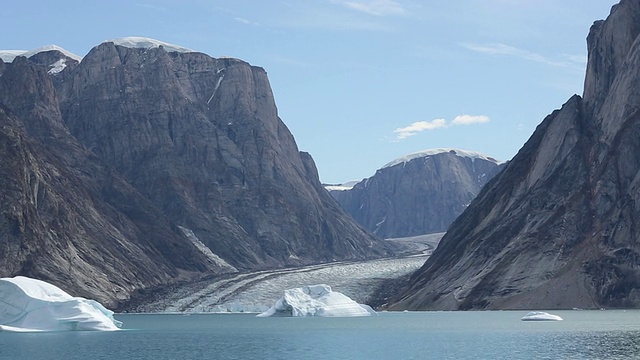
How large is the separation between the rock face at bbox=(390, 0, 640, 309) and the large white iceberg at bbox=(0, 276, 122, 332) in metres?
64.5

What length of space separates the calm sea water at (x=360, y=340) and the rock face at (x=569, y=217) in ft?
51.6

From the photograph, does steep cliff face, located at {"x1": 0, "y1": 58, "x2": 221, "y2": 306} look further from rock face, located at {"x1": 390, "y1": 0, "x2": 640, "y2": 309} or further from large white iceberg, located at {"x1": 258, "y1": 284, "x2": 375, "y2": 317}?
rock face, located at {"x1": 390, "y1": 0, "x2": 640, "y2": 309}

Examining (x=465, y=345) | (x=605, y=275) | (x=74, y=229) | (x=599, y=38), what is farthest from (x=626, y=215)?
(x=74, y=229)

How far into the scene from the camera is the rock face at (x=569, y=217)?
141125 millimetres

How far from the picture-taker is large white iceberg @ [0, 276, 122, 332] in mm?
102125

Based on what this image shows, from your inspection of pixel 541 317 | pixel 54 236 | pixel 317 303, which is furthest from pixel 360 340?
pixel 54 236

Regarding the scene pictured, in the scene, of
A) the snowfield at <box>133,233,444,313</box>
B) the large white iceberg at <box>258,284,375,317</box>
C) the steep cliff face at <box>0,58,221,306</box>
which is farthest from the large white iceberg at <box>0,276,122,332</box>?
the snowfield at <box>133,233,444,313</box>

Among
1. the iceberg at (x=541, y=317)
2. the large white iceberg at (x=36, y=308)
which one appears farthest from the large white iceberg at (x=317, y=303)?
the large white iceberg at (x=36, y=308)

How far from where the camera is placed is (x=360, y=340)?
9162 centimetres

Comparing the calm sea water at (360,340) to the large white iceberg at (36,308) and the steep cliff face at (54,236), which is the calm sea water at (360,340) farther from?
the steep cliff face at (54,236)

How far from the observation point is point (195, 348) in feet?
279

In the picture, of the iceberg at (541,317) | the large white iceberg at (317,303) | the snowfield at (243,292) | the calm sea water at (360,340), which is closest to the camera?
the calm sea water at (360,340)

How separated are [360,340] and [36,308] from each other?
33.6m

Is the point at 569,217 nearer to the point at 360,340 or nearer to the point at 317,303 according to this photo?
the point at 317,303
